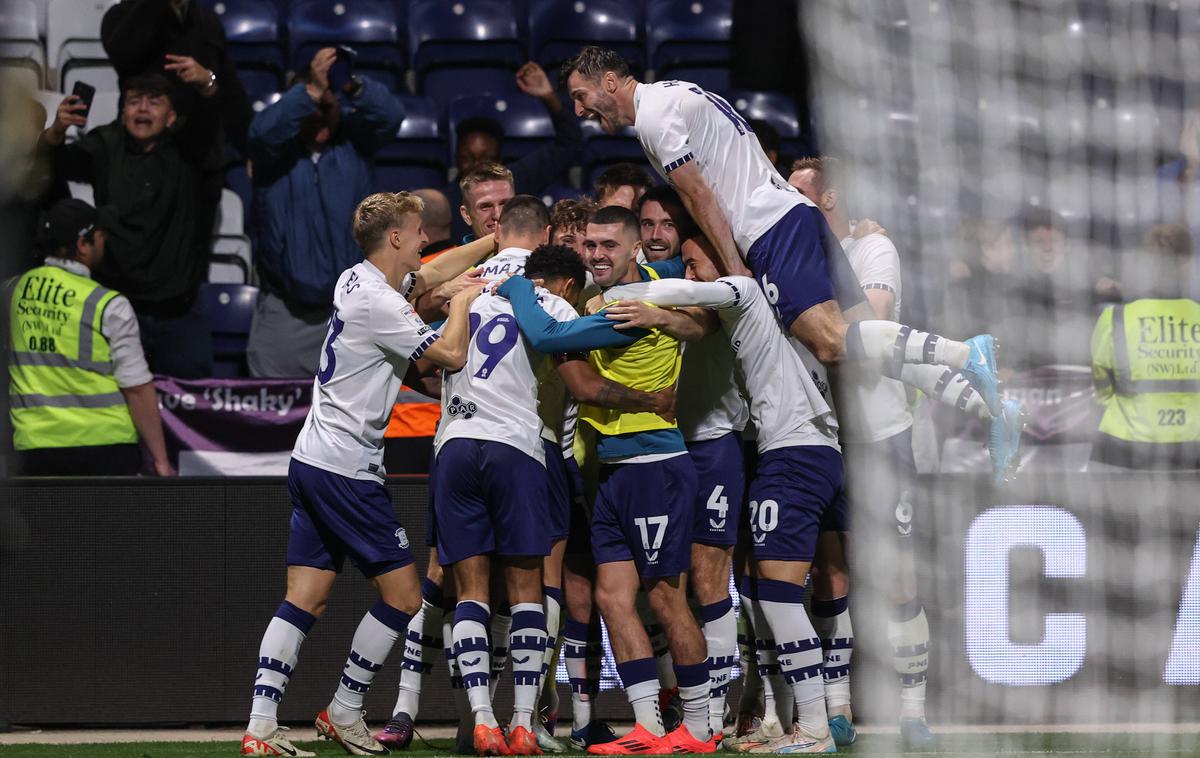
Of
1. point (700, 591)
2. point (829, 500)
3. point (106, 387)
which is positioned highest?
point (106, 387)

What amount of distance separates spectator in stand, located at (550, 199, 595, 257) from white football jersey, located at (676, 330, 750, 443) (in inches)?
26.5

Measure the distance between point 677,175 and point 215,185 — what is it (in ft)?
13.0

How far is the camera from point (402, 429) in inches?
286

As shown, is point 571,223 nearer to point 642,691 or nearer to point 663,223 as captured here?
point 663,223

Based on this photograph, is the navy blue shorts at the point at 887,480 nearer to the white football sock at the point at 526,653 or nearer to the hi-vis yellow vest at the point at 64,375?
the white football sock at the point at 526,653

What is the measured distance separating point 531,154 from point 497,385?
11.2ft

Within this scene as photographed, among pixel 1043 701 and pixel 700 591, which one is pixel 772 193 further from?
pixel 1043 701

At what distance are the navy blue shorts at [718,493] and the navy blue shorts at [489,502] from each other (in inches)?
26.1

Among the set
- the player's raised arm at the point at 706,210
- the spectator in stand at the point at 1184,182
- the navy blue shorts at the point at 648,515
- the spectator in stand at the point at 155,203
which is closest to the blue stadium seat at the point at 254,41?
the spectator in stand at the point at 155,203

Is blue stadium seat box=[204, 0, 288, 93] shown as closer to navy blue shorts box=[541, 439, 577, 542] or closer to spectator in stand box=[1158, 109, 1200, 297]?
navy blue shorts box=[541, 439, 577, 542]

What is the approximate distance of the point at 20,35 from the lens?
1020 centimetres

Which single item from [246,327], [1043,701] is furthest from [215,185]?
[1043,701]

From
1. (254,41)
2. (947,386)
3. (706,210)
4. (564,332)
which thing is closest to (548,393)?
(564,332)

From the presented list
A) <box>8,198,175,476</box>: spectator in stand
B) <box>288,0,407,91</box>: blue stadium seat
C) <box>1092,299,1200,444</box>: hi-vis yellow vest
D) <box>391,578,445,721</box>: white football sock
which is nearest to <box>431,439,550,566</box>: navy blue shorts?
<box>391,578,445,721</box>: white football sock
